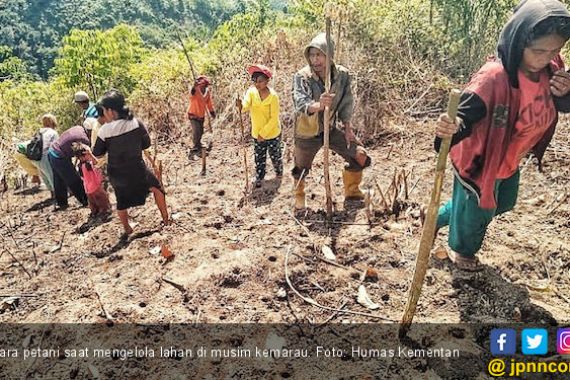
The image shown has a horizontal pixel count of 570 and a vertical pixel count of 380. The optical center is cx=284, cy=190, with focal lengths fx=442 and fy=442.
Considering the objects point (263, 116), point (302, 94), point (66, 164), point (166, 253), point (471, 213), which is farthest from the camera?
point (66, 164)

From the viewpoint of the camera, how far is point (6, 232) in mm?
4625

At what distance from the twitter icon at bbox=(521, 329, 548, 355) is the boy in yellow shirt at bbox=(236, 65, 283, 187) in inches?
121

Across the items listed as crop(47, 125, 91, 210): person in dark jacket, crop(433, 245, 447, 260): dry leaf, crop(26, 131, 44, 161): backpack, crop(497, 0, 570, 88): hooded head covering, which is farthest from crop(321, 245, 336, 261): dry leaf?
crop(26, 131, 44, 161): backpack

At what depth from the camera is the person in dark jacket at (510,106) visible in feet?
6.68

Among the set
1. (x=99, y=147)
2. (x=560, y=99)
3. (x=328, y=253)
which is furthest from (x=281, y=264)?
(x=560, y=99)

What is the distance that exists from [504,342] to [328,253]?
121 centimetres

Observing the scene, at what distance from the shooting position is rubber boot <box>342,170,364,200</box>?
3871 millimetres

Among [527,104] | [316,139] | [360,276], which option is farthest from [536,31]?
[316,139]

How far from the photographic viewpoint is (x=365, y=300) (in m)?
2.62

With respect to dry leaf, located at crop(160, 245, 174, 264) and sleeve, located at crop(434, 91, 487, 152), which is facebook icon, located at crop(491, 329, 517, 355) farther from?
dry leaf, located at crop(160, 245, 174, 264)

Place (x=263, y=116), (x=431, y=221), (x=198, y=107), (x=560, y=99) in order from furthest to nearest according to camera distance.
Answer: (x=198, y=107), (x=263, y=116), (x=560, y=99), (x=431, y=221)

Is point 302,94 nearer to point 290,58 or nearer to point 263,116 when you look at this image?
point 263,116

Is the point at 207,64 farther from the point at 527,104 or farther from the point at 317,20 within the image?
the point at 527,104

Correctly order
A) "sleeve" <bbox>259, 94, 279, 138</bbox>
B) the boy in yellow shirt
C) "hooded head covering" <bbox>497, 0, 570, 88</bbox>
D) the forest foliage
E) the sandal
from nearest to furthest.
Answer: "hooded head covering" <bbox>497, 0, 570, 88</bbox> < the sandal < the boy in yellow shirt < "sleeve" <bbox>259, 94, 279, 138</bbox> < the forest foliage
